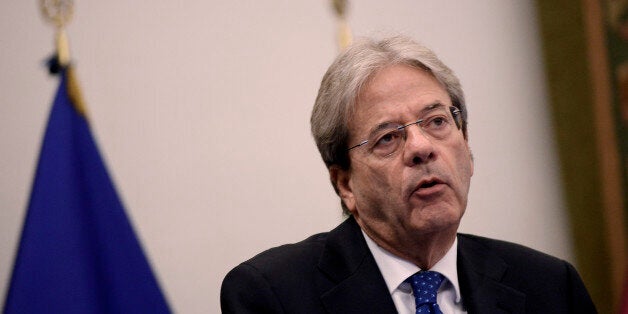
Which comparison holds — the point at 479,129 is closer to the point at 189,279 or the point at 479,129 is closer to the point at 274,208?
the point at 274,208

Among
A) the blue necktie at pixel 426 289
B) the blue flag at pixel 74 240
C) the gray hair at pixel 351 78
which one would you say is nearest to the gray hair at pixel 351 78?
the gray hair at pixel 351 78

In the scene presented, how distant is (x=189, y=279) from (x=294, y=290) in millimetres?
1016

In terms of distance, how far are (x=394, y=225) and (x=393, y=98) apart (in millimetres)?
326

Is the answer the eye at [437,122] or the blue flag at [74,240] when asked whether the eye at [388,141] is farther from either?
the blue flag at [74,240]

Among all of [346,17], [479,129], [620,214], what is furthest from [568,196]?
[346,17]

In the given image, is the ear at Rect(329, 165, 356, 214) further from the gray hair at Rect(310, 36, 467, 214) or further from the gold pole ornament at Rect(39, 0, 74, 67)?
the gold pole ornament at Rect(39, 0, 74, 67)

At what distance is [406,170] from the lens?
188cm

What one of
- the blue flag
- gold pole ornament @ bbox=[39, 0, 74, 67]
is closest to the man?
the blue flag

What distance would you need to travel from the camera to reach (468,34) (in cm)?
350

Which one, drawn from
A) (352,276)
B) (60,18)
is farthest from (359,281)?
(60,18)

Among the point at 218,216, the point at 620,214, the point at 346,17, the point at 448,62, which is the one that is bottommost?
the point at 620,214

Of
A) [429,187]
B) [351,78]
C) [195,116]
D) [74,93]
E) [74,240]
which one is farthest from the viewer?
[195,116]

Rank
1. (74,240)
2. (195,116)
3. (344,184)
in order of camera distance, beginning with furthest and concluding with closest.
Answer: (195,116) → (74,240) → (344,184)

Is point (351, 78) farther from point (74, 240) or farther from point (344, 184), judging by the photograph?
point (74, 240)
